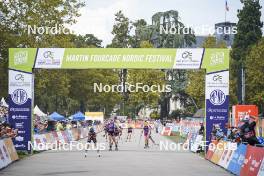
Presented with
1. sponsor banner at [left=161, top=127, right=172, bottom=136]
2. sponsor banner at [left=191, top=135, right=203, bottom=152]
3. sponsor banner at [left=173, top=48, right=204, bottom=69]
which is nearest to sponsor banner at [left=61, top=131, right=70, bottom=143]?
sponsor banner at [left=191, top=135, right=203, bottom=152]

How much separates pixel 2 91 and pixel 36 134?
18.9 metres

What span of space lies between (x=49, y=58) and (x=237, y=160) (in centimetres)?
1347

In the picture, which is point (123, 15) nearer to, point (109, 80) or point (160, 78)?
point (109, 80)

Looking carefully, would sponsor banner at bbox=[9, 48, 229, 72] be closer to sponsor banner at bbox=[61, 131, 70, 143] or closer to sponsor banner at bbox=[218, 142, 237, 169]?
sponsor banner at bbox=[218, 142, 237, 169]

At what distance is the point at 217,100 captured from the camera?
1131 inches

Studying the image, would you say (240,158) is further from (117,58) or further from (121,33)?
(121,33)

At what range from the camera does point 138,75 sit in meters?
85.1

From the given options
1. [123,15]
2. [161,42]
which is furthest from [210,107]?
[123,15]

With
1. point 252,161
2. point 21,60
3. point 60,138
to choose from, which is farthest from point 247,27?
point 252,161

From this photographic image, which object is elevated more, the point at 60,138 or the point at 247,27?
the point at 247,27

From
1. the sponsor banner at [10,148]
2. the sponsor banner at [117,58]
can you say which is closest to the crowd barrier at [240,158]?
the sponsor banner at [117,58]

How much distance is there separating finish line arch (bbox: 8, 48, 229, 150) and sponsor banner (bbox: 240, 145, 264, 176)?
11.4m

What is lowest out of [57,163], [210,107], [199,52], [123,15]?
[57,163]

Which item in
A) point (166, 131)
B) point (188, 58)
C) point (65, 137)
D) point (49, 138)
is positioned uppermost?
point (188, 58)
